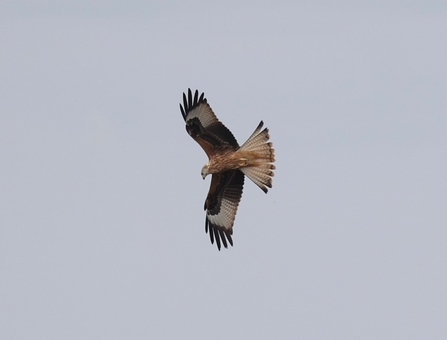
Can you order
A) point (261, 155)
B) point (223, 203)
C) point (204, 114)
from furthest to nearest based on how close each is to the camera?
point (223, 203) → point (204, 114) → point (261, 155)

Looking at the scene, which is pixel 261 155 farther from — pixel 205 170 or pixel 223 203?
pixel 223 203

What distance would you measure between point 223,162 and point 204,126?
66cm

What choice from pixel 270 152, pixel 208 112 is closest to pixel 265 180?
pixel 270 152

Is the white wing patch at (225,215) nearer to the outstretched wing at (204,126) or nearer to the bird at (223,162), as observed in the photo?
the bird at (223,162)

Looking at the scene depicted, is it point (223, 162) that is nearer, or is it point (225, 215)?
point (223, 162)

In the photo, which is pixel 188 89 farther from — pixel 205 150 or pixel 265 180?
pixel 265 180

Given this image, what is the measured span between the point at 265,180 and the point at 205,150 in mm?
1082

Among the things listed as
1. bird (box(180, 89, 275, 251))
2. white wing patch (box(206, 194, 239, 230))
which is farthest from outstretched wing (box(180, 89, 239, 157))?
white wing patch (box(206, 194, 239, 230))

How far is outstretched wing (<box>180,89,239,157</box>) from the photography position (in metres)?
13.6

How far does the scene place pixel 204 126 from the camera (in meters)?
13.7

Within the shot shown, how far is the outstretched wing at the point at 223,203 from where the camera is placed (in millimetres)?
14219

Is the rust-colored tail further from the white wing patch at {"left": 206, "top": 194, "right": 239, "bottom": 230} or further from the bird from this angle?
the white wing patch at {"left": 206, "top": 194, "right": 239, "bottom": 230}

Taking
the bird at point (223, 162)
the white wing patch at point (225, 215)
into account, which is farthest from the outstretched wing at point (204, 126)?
the white wing patch at point (225, 215)

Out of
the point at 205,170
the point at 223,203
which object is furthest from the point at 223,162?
the point at 223,203
